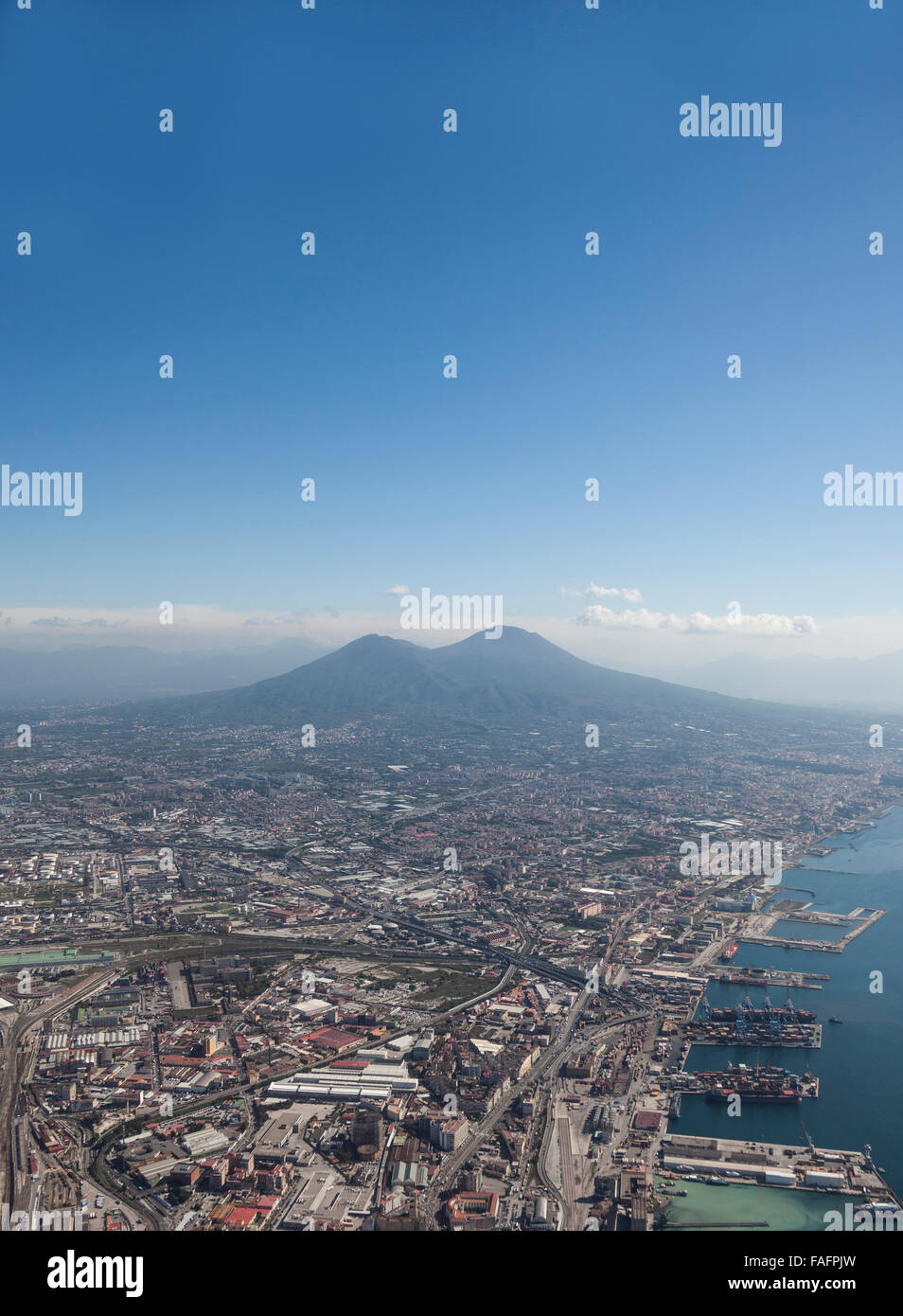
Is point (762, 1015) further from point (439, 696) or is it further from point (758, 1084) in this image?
point (439, 696)

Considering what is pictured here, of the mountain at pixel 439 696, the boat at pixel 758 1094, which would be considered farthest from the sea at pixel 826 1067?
the mountain at pixel 439 696

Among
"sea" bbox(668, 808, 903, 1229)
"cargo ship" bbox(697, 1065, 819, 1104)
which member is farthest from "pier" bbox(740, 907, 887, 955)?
"cargo ship" bbox(697, 1065, 819, 1104)

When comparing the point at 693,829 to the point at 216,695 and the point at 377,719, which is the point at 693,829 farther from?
the point at 216,695

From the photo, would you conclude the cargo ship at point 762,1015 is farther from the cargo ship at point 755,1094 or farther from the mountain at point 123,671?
the mountain at point 123,671

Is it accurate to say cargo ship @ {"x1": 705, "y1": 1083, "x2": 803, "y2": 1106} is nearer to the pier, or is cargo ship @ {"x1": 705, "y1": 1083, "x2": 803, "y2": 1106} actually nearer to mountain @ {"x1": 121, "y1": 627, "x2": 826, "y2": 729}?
the pier
